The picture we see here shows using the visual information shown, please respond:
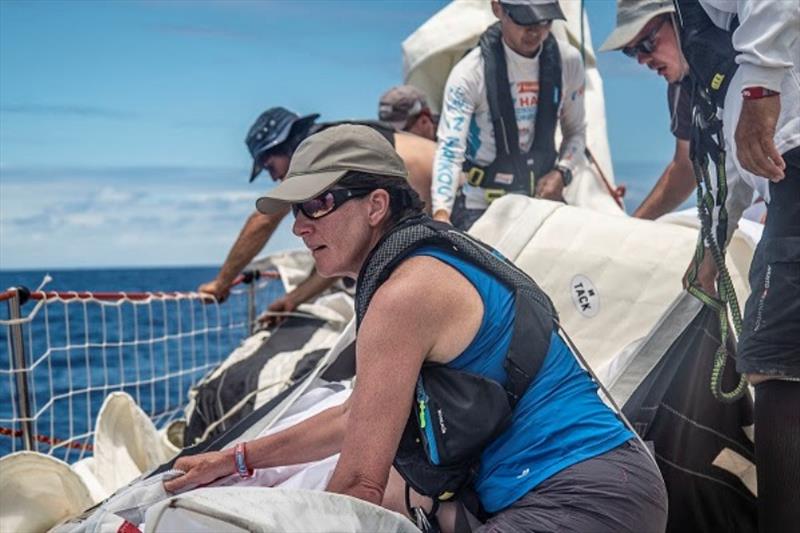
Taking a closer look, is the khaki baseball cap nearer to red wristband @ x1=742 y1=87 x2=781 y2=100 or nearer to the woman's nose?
the woman's nose

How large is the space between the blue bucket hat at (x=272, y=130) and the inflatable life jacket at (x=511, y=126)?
0.78 m

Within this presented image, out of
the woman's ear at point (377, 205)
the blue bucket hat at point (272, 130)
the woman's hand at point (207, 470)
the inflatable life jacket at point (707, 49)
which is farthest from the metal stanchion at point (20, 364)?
the inflatable life jacket at point (707, 49)

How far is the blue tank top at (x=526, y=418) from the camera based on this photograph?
79.8 inches

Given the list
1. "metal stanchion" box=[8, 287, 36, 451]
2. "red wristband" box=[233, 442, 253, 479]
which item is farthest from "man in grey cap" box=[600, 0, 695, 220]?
"metal stanchion" box=[8, 287, 36, 451]

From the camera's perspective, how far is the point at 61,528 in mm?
2285

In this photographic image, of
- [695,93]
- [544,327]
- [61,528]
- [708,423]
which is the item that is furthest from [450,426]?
[708,423]

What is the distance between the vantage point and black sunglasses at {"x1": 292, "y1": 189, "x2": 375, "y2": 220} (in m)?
2.14

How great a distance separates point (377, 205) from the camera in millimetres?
2164

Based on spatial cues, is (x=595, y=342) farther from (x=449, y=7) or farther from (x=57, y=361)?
(x=57, y=361)

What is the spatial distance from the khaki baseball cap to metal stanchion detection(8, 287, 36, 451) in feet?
7.40

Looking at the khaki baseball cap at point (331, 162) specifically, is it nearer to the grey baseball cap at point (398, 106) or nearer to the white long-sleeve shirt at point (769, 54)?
the white long-sleeve shirt at point (769, 54)

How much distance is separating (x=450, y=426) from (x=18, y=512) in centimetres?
168

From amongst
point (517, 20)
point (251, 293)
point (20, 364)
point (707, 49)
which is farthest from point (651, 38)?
point (251, 293)

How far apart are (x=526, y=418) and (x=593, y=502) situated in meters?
0.20
